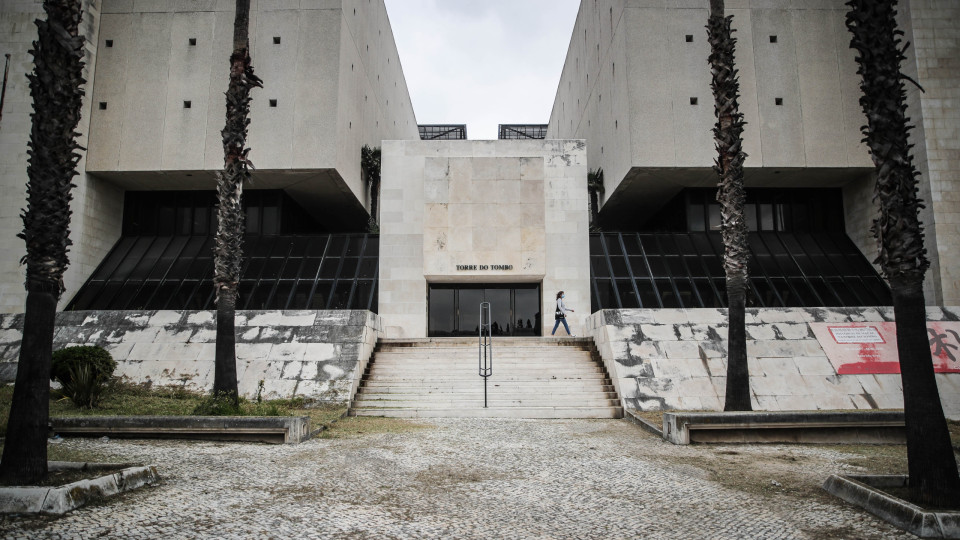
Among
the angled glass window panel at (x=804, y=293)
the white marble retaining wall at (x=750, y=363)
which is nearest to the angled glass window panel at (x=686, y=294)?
the angled glass window panel at (x=804, y=293)

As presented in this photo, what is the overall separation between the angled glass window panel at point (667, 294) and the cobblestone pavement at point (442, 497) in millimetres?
11544

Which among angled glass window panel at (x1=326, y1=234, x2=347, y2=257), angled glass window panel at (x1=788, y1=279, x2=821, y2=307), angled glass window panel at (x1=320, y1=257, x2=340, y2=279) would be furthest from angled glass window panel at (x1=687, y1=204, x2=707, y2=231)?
angled glass window panel at (x1=320, y1=257, x2=340, y2=279)

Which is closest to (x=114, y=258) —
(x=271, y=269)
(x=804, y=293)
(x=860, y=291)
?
(x=271, y=269)

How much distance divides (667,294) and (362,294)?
1087 cm

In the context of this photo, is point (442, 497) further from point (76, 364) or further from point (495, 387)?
point (76, 364)

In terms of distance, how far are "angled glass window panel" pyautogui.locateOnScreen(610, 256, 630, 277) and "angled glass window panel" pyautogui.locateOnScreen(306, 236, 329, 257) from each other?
11183 millimetres

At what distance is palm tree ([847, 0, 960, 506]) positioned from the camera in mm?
5285

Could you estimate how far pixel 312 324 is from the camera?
583 inches

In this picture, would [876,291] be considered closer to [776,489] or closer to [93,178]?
[776,489]

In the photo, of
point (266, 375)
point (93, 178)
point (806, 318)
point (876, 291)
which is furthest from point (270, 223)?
point (876, 291)

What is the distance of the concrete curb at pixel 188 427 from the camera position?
877 cm

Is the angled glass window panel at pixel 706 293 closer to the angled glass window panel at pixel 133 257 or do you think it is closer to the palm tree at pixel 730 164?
the palm tree at pixel 730 164

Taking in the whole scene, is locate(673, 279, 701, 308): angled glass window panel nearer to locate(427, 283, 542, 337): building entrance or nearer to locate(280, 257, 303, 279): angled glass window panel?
locate(427, 283, 542, 337): building entrance

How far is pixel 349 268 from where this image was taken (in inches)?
851
